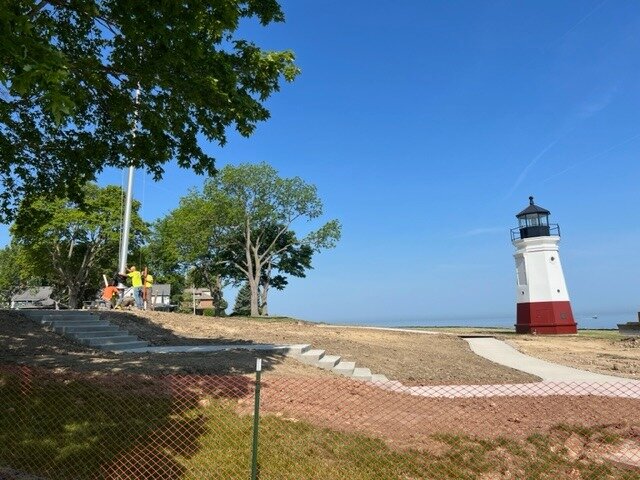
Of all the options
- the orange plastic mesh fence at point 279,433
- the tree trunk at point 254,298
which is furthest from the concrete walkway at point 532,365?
the tree trunk at point 254,298

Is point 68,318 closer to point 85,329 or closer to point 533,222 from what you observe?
point 85,329

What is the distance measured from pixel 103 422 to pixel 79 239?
4290 cm

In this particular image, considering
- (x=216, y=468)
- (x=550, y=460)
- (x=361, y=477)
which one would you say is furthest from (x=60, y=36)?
(x=550, y=460)

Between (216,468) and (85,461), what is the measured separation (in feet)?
4.81

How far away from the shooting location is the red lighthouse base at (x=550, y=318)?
104ft

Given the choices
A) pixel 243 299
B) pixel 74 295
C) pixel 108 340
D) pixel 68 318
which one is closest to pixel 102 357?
pixel 108 340

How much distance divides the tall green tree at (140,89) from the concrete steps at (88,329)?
338cm

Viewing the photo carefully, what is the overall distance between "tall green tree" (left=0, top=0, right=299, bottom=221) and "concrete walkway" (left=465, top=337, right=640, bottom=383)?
9.90 m

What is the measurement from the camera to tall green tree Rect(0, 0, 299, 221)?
6848 millimetres

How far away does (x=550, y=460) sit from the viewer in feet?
20.0

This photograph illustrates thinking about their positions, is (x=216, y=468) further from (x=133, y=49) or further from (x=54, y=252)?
(x=54, y=252)

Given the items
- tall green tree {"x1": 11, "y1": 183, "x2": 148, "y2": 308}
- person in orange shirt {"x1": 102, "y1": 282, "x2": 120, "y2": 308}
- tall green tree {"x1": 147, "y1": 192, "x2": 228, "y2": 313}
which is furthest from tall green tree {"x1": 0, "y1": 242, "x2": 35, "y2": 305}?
person in orange shirt {"x1": 102, "y1": 282, "x2": 120, "y2": 308}

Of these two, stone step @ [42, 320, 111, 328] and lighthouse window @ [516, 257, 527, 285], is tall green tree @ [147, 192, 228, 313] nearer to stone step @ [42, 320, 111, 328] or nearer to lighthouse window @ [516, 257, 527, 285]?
lighthouse window @ [516, 257, 527, 285]

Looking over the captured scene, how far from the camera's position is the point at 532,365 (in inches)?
596
